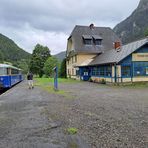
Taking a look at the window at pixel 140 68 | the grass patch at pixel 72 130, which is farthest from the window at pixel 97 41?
the grass patch at pixel 72 130

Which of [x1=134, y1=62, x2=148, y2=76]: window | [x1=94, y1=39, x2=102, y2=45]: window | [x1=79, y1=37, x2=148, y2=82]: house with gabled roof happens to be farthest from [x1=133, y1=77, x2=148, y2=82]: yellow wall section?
[x1=94, y1=39, x2=102, y2=45]: window

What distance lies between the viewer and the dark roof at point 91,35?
48688 millimetres

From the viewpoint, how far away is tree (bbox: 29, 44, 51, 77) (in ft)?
253

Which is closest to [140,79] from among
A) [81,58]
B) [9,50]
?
[81,58]

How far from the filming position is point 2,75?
25.9 meters

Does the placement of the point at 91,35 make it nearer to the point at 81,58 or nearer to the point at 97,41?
the point at 97,41

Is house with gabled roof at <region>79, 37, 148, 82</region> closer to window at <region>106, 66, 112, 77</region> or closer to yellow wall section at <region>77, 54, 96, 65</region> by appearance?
window at <region>106, 66, 112, 77</region>

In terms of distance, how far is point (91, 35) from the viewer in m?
51.6

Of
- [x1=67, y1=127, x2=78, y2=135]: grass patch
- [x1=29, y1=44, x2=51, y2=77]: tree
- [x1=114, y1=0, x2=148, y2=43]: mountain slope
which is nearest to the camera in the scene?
[x1=67, y1=127, x2=78, y2=135]: grass patch

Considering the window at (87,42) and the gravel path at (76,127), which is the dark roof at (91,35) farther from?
the gravel path at (76,127)

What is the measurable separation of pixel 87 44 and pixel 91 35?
9.92ft

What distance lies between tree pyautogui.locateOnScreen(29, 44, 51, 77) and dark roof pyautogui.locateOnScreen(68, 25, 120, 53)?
2763 centimetres

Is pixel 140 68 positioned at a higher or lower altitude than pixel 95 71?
higher

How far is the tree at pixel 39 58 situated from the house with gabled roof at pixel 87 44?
23320 mm
